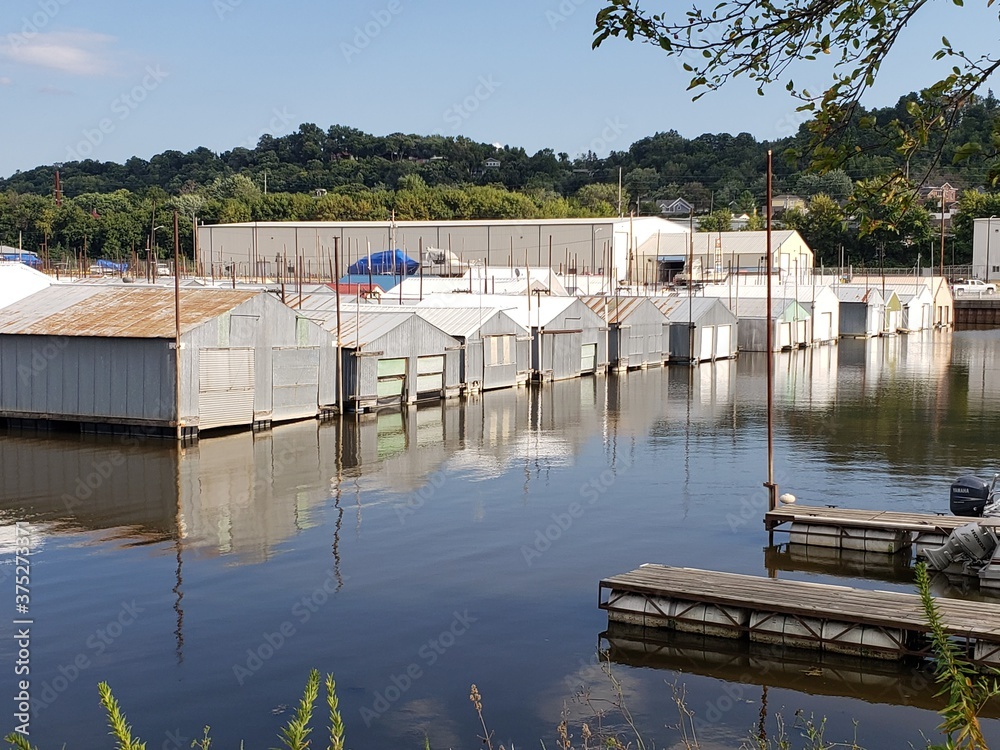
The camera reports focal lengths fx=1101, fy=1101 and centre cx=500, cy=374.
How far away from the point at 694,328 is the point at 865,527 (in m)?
35.4

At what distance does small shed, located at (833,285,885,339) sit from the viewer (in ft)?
238

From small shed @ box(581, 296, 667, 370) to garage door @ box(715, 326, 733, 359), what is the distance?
424 centimetres

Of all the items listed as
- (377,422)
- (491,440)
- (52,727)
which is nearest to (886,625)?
(52,727)

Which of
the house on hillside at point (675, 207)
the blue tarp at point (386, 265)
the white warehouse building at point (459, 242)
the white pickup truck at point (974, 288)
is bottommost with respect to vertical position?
the white pickup truck at point (974, 288)

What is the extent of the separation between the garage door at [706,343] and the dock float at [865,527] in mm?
35106

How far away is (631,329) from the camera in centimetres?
4978

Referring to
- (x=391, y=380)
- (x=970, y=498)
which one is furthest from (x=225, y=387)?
(x=970, y=498)

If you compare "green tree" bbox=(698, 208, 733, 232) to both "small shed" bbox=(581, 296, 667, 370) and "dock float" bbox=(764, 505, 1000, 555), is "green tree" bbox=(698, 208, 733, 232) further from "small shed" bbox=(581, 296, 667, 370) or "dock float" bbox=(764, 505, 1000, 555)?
"dock float" bbox=(764, 505, 1000, 555)

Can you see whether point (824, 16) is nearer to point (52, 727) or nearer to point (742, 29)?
point (742, 29)

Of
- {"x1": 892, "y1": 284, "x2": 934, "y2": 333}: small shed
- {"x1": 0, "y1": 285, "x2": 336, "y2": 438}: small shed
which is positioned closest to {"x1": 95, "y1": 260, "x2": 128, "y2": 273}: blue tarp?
{"x1": 0, "y1": 285, "x2": 336, "y2": 438}: small shed

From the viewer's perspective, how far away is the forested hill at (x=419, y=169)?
140 metres

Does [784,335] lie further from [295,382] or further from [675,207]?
[675,207]

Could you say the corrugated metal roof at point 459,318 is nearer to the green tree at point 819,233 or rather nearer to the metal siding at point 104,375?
the metal siding at point 104,375

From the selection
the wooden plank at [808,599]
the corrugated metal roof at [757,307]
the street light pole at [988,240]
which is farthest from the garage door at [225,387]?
the street light pole at [988,240]
